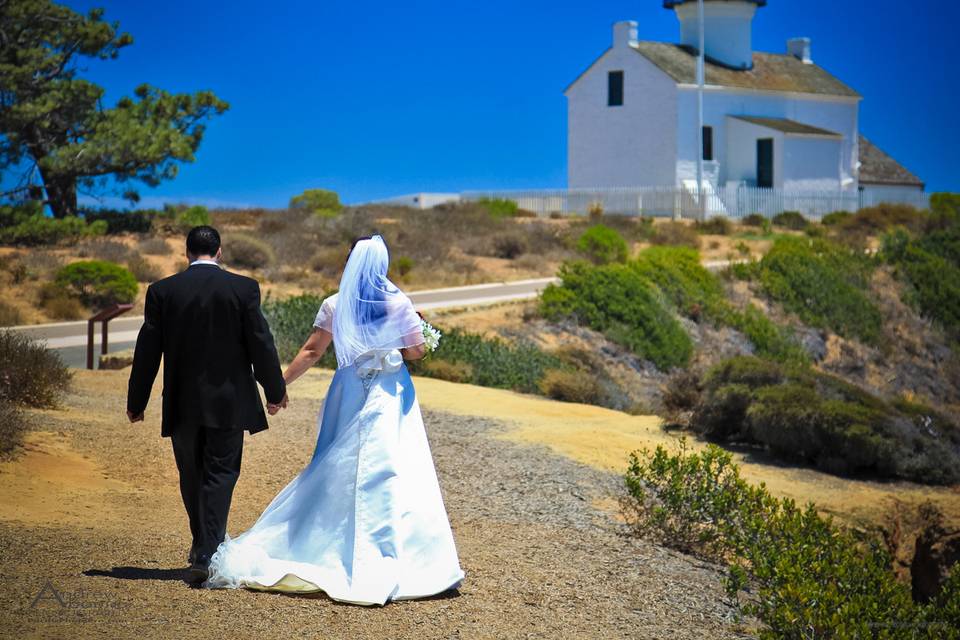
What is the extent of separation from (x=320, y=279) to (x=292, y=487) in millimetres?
23352

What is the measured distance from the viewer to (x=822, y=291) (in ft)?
97.4

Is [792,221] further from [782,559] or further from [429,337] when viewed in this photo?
[429,337]

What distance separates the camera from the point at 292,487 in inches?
264

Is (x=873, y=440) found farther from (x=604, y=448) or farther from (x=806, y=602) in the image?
(x=806, y=602)

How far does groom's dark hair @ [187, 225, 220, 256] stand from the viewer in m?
6.40

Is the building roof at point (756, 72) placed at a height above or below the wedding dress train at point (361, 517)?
above

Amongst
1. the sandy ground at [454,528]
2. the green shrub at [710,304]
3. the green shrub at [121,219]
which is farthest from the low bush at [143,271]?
the sandy ground at [454,528]

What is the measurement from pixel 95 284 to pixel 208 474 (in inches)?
834

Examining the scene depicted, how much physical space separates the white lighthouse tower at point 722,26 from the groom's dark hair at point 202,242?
1947 inches

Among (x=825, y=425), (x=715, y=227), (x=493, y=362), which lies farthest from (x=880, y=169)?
(x=825, y=425)

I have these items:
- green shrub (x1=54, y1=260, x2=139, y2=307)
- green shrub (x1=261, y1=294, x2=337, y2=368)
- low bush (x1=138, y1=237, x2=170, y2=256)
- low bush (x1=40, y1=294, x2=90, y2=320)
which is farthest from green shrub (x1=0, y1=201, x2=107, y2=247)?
green shrub (x1=261, y1=294, x2=337, y2=368)

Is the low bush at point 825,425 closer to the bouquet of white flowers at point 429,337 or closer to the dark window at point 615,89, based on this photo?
the bouquet of white flowers at point 429,337

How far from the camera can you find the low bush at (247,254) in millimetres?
31000

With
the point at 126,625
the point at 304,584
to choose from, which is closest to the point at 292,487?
the point at 304,584
